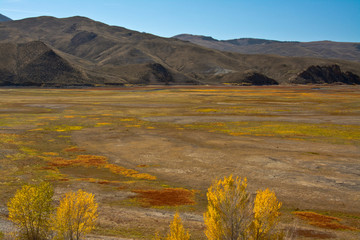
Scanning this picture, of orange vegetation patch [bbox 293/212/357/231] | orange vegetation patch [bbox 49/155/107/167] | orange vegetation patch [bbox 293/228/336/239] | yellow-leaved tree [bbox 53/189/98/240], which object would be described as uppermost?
yellow-leaved tree [bbox 53/189/98/240]

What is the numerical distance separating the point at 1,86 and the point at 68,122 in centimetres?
13160

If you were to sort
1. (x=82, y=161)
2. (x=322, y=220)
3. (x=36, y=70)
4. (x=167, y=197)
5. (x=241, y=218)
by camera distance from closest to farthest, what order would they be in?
(x=241, y=218)
(x=322, y=220)
(x=167, y=197)
(x=82, y=161)
(x=36, y=70)

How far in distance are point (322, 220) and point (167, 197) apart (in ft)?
31.4

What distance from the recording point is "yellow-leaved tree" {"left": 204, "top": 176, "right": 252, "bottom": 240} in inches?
460

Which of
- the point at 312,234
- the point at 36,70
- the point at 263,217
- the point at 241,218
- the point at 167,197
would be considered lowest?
the point at 167,197

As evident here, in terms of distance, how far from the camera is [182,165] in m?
28.7

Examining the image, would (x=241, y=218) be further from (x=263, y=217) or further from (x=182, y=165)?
(x=182, y=165)

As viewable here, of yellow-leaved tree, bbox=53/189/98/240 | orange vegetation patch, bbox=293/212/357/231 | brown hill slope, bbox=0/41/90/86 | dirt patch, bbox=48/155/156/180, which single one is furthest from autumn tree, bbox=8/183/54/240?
brown hill slope, bbox=0/41/90/86

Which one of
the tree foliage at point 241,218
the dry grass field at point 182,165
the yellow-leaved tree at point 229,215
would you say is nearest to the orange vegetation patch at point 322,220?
the dry grass field at point 182,165

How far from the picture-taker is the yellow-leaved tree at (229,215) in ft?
38.3

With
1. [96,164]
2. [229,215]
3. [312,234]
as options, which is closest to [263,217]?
[229,215]

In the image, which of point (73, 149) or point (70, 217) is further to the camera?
point (73, 149)

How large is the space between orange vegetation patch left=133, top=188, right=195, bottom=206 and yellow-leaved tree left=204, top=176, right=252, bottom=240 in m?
8.06

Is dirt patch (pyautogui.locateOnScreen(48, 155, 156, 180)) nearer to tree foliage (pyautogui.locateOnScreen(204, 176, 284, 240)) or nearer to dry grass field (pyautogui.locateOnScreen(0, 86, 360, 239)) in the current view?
dry grass field (pyautogui.locateOnScreen(0, 86, 360, 239))
